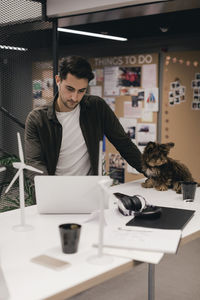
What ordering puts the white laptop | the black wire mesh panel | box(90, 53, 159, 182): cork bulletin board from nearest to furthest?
the white laptop → the black wire mesh panel → box(90, 53, 159, 182): cork bulletin board

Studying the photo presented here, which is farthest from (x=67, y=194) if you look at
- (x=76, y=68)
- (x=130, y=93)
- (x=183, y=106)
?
(x=130, y=93)

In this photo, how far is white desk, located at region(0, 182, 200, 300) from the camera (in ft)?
3.57

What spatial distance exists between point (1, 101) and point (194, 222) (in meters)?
2.01

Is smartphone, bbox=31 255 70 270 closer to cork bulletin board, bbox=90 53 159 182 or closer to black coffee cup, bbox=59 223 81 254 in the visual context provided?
black coffee cup, bbox=59 223 81 254

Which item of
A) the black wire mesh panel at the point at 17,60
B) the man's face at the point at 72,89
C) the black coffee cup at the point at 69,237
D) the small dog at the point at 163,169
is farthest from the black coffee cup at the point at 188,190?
the black wire mesh panel at the point at 17,60

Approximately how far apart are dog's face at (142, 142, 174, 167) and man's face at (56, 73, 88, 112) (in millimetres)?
524

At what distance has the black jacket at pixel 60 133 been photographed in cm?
237

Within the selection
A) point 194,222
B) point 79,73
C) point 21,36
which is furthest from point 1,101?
point 194,222

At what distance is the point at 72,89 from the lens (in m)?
2.29

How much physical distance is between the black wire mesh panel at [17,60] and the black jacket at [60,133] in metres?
0.79

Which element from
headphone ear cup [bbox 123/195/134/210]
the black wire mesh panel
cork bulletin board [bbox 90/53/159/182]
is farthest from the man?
cork bulletin board [bbox 90/53/159/182]

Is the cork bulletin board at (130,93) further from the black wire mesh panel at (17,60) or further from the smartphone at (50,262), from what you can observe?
the smartphone at (50,262)

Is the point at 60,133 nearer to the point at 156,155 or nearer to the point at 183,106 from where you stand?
the point at 156,155

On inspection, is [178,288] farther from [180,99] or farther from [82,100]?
[180,99]
